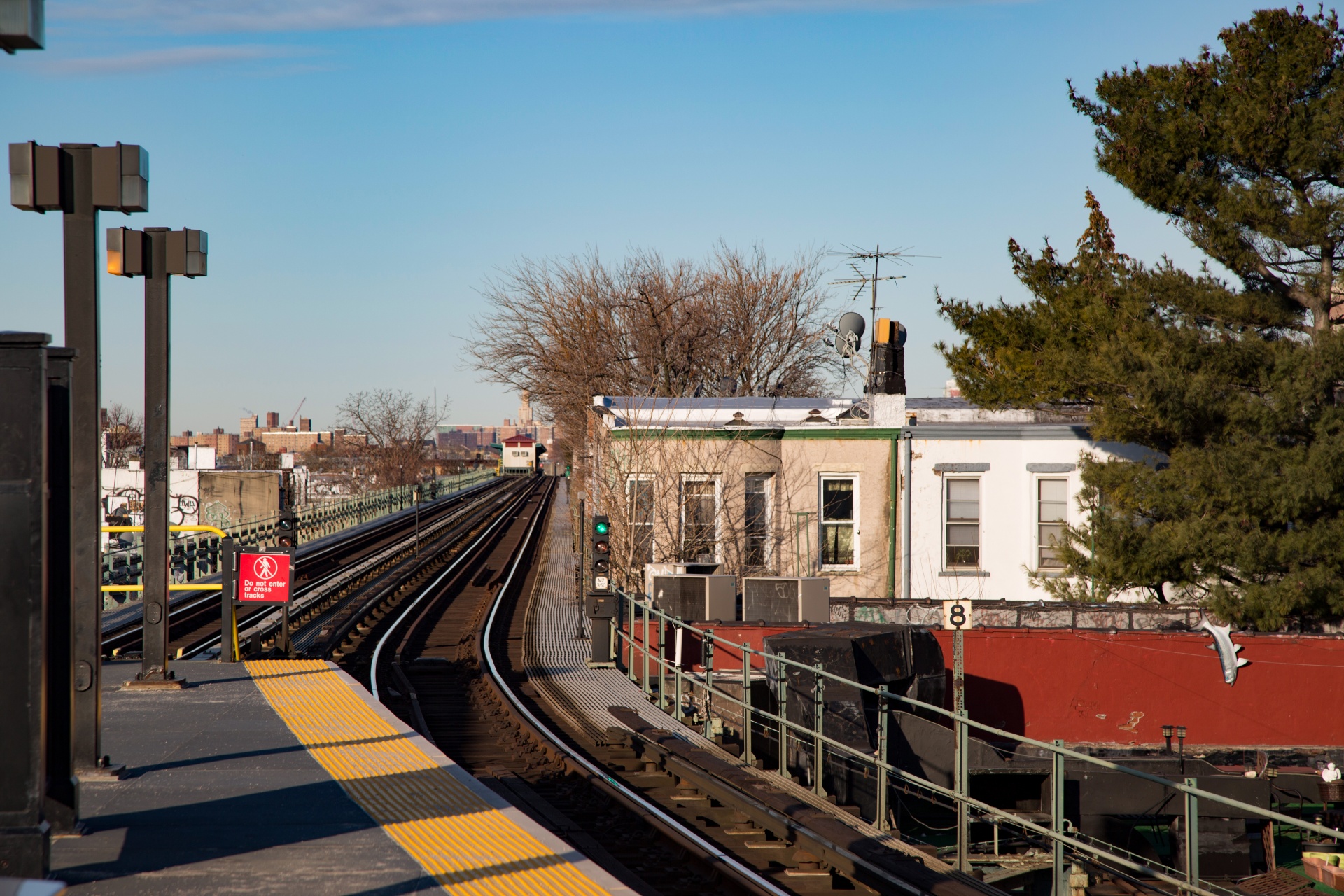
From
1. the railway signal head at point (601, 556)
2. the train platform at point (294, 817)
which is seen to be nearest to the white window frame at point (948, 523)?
the railway signal head at point (601, 556)

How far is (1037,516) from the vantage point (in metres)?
23.5


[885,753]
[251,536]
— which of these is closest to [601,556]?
[885,753]

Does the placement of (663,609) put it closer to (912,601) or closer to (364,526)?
(912,601)

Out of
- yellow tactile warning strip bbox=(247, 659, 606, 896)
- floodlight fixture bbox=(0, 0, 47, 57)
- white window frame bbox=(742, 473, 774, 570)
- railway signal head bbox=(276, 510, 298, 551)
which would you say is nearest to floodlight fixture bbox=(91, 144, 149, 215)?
floodlight fixture bbox=(0, 0, 47, 57)

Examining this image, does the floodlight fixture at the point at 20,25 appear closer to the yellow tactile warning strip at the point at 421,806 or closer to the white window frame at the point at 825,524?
the yellow tactile warning strip at the point at 421,806

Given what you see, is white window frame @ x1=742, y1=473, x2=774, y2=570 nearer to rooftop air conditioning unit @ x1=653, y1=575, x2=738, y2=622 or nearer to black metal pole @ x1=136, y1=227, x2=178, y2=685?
rooftop air conditioning unit @ x1=653, y1=575, x2=738, y2=622

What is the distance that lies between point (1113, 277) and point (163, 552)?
17.6 metres

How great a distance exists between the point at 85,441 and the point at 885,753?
6.93 metres

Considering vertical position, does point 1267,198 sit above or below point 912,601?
above

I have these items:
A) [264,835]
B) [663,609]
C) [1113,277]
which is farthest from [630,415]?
[264,835]

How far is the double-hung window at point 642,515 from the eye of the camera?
24953 mm

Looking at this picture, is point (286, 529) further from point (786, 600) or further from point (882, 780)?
point (882, 780)

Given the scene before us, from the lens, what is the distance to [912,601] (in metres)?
20.7


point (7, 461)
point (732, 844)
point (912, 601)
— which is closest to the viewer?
point (7, 461)
